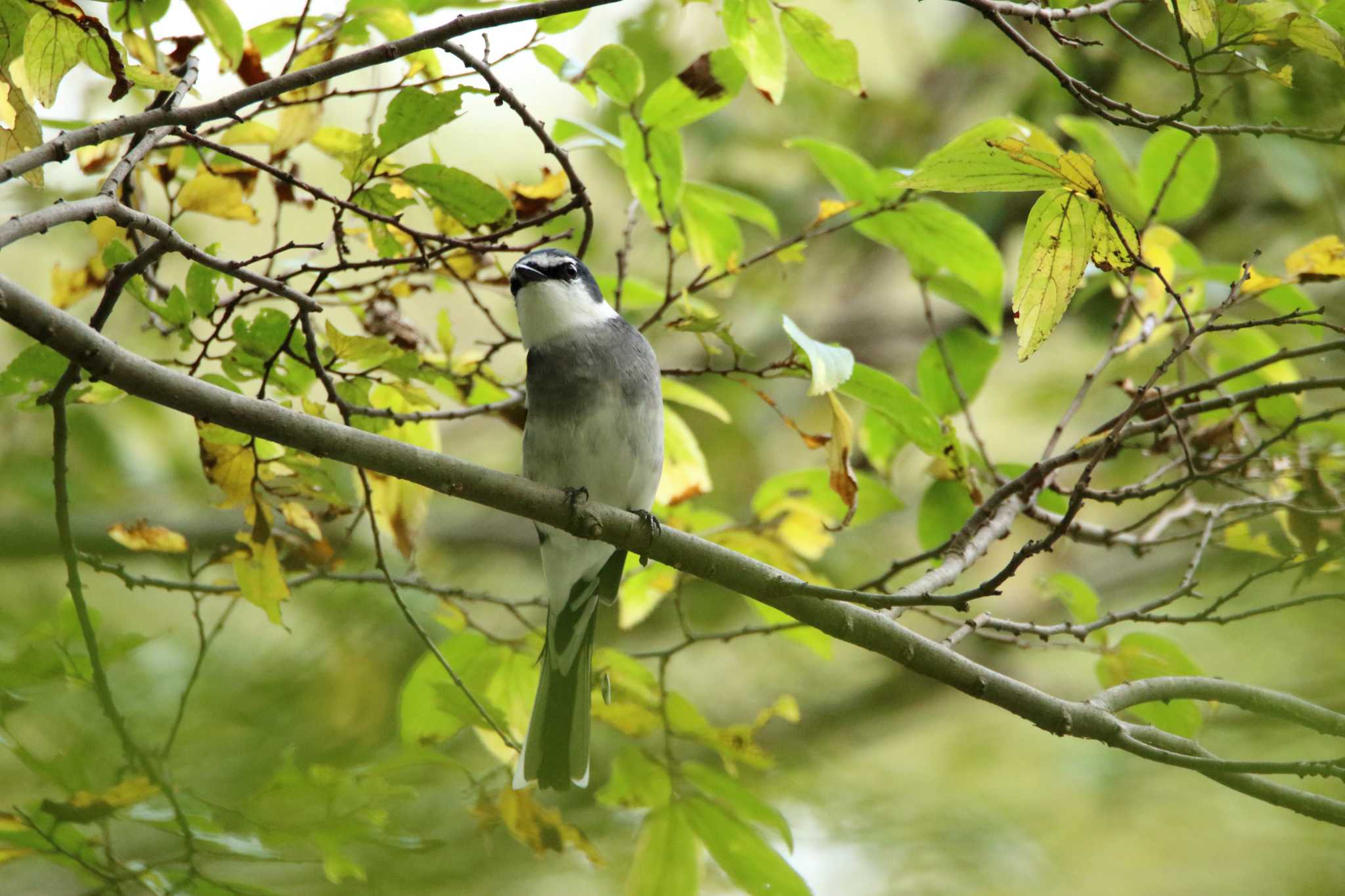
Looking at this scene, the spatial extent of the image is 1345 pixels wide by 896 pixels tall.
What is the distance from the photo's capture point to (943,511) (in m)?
2.65

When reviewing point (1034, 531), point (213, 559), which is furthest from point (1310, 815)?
point (1034, 531)

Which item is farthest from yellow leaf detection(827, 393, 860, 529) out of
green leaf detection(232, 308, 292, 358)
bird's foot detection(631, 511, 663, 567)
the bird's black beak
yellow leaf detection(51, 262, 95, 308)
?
Answer: yellow leaf detection(51, 262, 95, 308)

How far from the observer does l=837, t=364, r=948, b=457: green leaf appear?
2156 mm

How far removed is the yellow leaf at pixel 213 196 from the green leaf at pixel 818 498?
1280 mm

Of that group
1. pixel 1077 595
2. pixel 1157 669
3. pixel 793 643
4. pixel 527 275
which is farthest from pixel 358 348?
pixel 793 643

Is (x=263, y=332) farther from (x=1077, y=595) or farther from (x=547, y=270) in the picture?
(x=1077, y=595)

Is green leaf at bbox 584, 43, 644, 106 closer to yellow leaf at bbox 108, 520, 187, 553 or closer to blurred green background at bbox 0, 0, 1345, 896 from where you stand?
blurred green background at bbox 0, 0, 1345, 896

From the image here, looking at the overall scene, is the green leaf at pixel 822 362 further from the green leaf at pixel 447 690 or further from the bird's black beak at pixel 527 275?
the bird's black beak at pixel 527 275

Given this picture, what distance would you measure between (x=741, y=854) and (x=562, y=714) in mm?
781

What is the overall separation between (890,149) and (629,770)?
13.1 feet

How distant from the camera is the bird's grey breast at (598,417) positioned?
9.06 ft

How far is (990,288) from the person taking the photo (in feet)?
8.10

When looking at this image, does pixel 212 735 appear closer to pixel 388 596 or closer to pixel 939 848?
pixel 388 596

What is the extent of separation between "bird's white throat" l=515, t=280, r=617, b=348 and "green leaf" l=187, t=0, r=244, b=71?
93 centimetres
